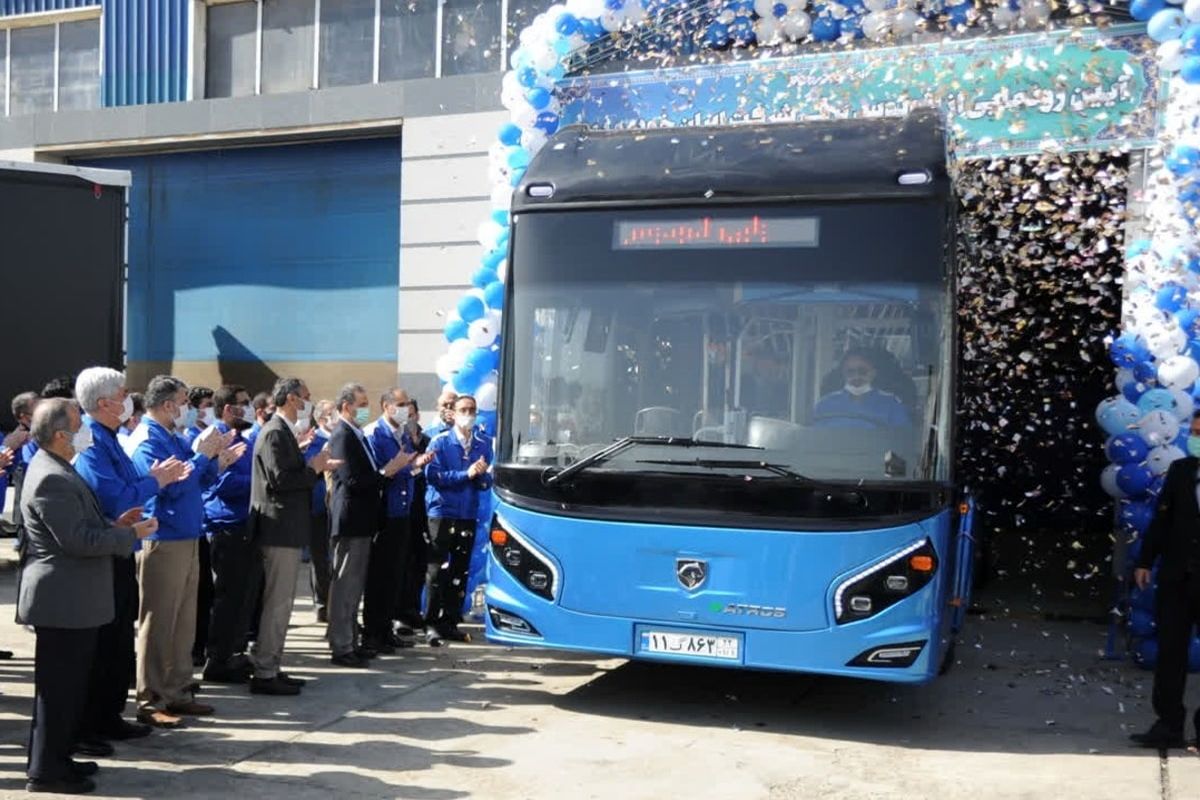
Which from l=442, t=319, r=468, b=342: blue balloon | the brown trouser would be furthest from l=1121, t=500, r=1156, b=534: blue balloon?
the brown trouser

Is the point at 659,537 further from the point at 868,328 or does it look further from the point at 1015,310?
the point at 1015,310

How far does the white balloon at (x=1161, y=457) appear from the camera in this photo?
28.4 feet

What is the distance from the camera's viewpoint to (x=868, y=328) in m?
6.74

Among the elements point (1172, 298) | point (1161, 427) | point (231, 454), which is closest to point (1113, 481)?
point (1161, 427)

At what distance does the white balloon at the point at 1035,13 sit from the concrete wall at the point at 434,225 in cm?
679

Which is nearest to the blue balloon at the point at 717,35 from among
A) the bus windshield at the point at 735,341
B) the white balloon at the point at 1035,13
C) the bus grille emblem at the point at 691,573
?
the white balloon at the point at 1035,13

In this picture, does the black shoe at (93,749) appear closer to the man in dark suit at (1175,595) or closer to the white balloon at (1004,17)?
the man in dark suit at (1175,595)

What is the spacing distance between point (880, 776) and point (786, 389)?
205 centimetres

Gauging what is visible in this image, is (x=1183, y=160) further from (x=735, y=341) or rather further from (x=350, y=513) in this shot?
(x=350, y=513)

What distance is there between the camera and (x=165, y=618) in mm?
6738

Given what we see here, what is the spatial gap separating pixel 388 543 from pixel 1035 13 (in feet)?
21.3

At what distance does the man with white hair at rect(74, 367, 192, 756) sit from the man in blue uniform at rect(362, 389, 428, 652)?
2530 mm

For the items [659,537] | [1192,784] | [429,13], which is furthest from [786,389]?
[429,13]

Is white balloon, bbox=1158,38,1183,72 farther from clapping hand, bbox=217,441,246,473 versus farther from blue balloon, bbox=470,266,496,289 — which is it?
clapping hand, bbox=217,441,246,473
